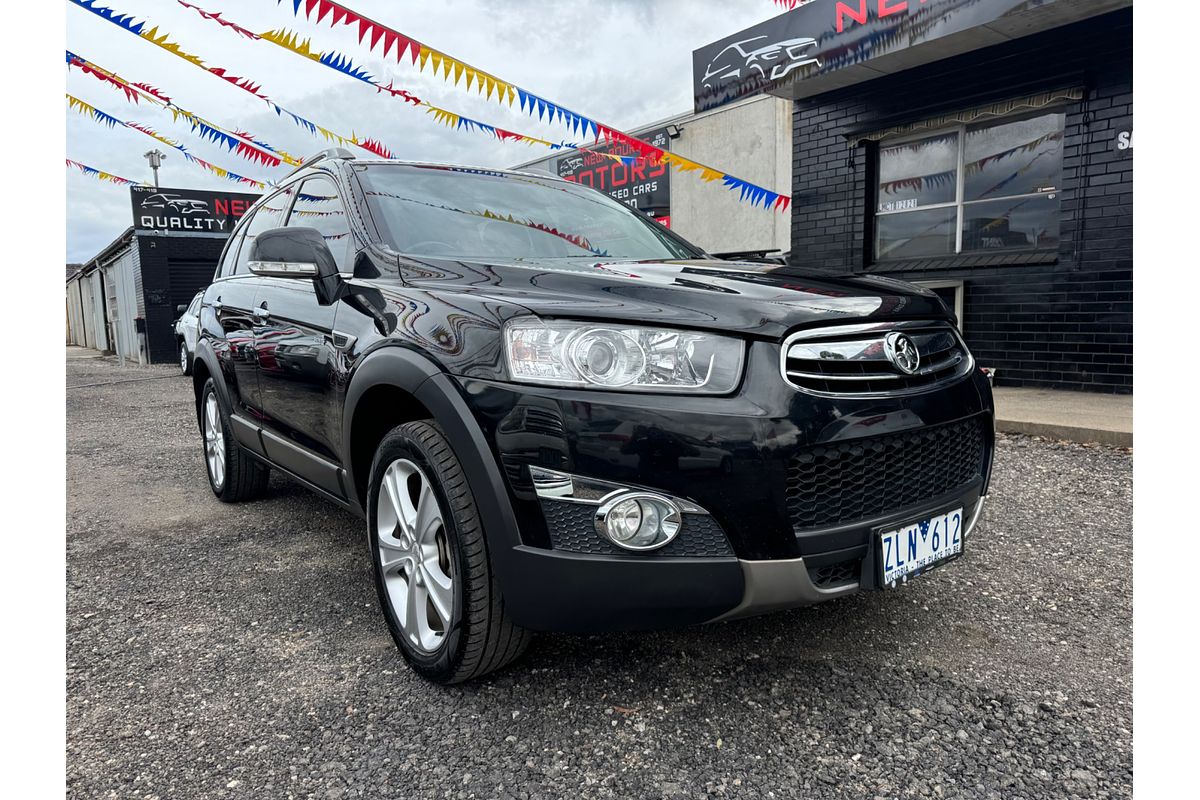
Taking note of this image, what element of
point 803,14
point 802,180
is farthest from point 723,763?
point 802,180

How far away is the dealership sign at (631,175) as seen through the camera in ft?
40.8

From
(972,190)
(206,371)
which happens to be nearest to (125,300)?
(206,371)

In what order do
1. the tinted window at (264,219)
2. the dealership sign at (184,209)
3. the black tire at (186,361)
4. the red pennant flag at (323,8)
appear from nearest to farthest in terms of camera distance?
1. the tinted window at (264,219)
2. the black tire at (186,361)
3. the red pennant flag at (323,8)
4. the dealership sign at (184,209)

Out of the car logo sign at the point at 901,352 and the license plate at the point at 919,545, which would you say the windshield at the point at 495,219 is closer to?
the car logo sign at the point at 901,352

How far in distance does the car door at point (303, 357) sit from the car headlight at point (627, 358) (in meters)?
1.06

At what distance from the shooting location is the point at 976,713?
6.85 ft

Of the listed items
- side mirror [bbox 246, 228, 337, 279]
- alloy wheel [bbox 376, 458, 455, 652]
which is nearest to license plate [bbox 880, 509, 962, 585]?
alloy wheel [bbox 376, 458, 455, 652]

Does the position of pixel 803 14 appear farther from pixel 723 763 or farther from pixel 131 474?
pixel 723 763

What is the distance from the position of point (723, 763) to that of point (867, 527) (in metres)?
0.67

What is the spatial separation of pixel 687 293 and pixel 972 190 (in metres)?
7.40

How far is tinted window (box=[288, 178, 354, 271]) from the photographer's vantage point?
9.43 feet

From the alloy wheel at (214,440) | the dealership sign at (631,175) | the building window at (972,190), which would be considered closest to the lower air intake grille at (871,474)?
the alloy wheel at (214,440)

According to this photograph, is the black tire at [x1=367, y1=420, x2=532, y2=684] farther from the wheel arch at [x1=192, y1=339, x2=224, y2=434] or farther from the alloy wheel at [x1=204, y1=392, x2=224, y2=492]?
the alloy wheel at [x1=204, y1=392, x2=224, y2=492]

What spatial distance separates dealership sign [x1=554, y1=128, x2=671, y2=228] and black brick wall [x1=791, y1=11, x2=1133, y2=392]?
387cm
